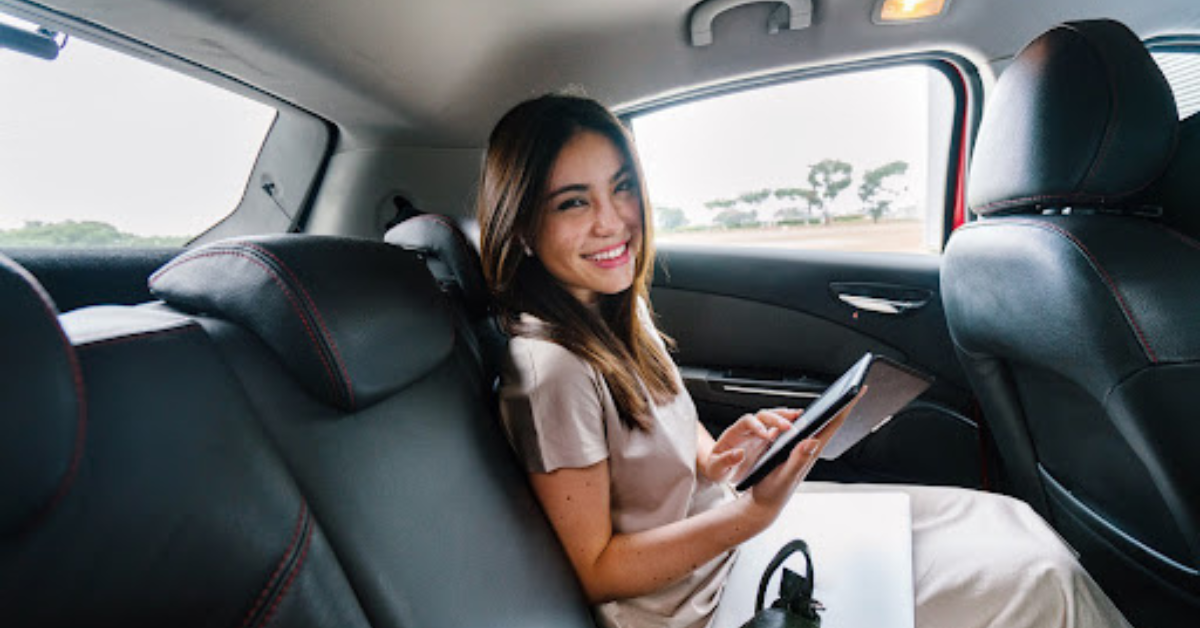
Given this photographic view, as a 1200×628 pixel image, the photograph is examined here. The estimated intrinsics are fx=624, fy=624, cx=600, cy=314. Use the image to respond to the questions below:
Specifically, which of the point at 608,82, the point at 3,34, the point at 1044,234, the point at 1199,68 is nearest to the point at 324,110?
the point at 3,34

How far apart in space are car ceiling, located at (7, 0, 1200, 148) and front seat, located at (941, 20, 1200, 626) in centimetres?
58

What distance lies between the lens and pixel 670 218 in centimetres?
210

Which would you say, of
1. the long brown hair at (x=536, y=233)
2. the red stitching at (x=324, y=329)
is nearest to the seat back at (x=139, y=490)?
the red stitching at (x=324, y=329)

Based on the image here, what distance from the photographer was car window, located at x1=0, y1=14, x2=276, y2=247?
44.4 inches

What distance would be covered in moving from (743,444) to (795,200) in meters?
1.08

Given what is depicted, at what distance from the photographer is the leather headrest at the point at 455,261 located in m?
1.20

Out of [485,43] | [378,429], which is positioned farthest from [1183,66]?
[378,429]

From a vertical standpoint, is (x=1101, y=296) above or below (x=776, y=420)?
above

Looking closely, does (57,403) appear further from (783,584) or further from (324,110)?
(324,110)

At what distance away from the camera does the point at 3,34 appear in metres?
0.98

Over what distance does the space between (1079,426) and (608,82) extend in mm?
1378

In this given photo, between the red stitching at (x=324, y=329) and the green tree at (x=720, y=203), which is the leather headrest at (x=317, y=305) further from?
the green tree at (x=720, y=203)

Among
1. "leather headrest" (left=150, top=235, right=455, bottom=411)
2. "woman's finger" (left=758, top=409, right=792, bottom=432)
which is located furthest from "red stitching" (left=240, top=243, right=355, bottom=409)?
"woman's finger" (left=758, top=409, right=792, bottom=432)

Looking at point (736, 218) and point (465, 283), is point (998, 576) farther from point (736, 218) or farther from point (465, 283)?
point (736, 218)
